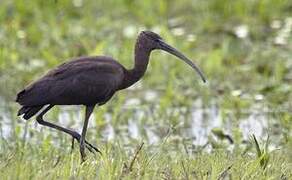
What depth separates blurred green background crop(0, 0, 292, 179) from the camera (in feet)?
24.3

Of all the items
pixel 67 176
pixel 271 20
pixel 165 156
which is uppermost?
pixel 67 176

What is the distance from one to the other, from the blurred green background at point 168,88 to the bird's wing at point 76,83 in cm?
40

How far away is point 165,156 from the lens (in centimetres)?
798

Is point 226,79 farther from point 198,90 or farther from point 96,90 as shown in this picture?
point 96,90

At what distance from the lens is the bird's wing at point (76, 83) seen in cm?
803

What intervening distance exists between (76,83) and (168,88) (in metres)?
3.04

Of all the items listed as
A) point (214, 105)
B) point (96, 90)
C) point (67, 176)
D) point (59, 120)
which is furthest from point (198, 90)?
point (67, 176)

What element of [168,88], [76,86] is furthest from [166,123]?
[76,86]

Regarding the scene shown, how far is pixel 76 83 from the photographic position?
26.7ft

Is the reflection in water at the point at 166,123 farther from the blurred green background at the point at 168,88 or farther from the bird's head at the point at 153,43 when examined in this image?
the bird's head at the point at 153,43

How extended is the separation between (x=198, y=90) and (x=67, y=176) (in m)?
4.89

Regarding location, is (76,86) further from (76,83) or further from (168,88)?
(168,88)

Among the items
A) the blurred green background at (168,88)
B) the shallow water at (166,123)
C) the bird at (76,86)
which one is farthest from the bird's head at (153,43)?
the shallow water at (166,123)

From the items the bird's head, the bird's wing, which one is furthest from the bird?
the bird's head
